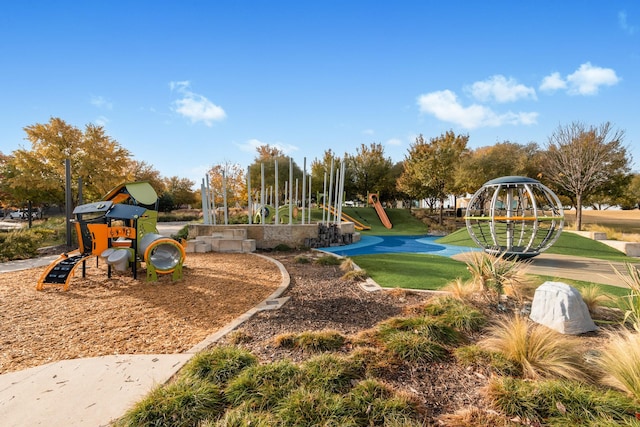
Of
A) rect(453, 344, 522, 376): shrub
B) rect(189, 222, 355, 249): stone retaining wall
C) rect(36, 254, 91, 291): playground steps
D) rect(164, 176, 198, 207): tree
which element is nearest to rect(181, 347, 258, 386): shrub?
rect(453, 344, 522, 376): shrub

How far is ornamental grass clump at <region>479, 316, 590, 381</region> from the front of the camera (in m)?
2.92

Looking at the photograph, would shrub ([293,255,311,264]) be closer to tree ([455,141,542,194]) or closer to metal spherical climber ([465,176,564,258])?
metal spherical climber ([465,176,564,258])

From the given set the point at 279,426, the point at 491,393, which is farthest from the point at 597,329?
the point at 279,426

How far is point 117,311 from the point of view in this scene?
5.02 m

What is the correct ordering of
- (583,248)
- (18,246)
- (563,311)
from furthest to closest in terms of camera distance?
(583,248), (18,246), (563,311)

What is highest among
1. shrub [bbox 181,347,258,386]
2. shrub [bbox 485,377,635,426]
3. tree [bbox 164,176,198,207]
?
tree [bbox 164,176,198,207]

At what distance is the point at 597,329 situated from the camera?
4176mm

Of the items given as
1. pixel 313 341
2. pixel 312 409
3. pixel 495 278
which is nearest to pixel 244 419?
pixel 312 409

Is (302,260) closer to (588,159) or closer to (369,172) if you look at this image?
(588,159)

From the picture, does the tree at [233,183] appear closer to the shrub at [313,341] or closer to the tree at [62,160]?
the tree at [62,160]

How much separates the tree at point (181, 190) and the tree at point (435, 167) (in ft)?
105

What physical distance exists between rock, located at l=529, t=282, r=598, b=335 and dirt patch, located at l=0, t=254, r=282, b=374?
4.54 meters

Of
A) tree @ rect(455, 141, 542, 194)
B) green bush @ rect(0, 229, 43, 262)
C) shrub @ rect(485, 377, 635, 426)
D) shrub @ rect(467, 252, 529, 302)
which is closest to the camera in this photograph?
shrub @ rect(485, 377, 635, 426)

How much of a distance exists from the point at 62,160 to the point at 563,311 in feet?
81.7
